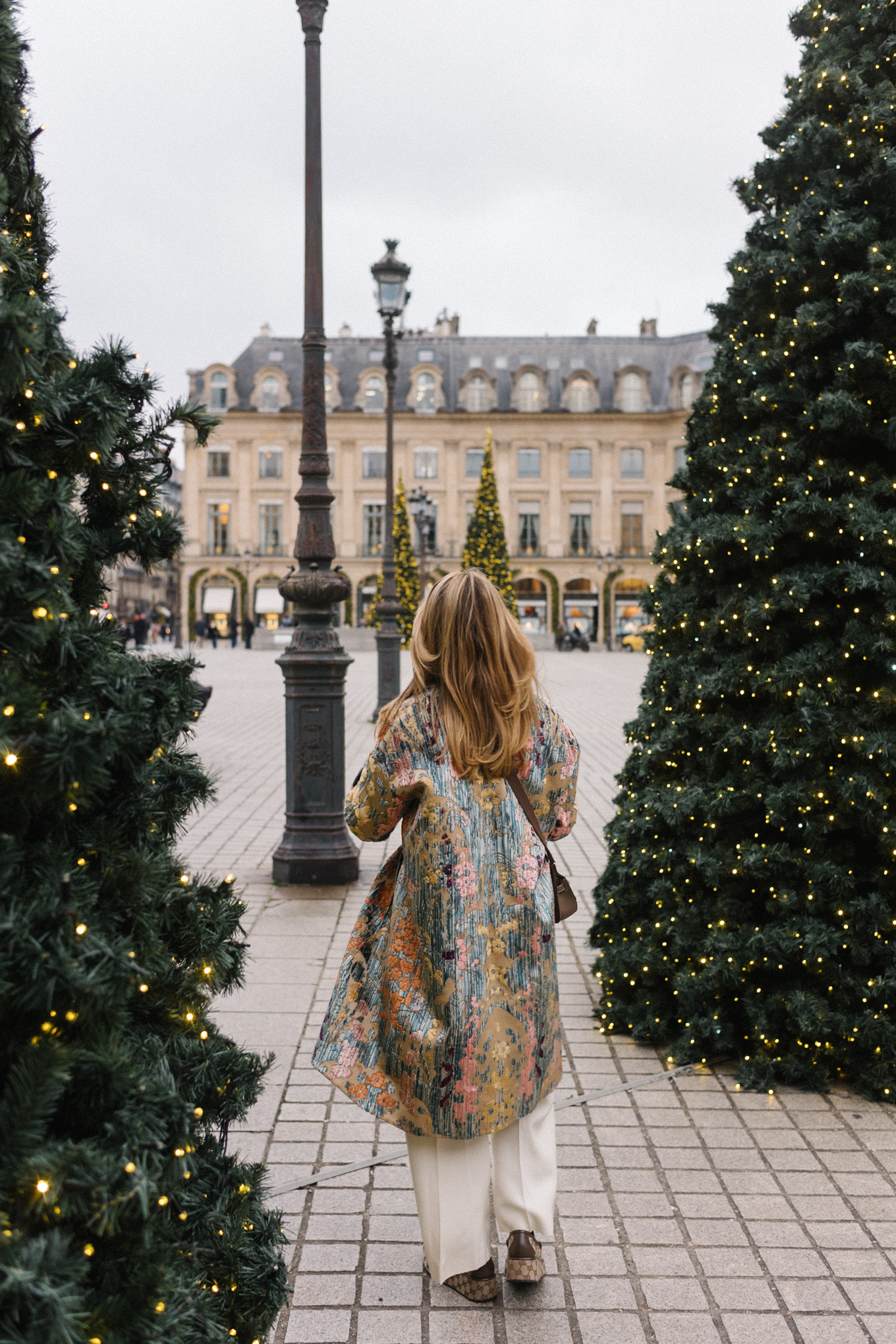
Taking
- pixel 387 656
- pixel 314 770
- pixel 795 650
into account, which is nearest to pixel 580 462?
pixel 387 656

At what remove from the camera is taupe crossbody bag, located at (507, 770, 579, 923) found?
279 cm

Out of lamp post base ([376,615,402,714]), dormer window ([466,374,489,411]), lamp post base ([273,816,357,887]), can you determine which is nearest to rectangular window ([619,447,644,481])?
dormer window ([466,374,489,411])

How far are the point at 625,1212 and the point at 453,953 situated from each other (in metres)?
1.22

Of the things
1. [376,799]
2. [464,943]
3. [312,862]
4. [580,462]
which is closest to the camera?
[464,943]

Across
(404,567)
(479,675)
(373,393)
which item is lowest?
(404,567)

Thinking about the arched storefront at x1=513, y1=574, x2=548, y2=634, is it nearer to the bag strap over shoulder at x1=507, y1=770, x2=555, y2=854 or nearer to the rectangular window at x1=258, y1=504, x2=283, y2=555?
the rectangular window at x1=258, y1=504, x2=283, y2=555

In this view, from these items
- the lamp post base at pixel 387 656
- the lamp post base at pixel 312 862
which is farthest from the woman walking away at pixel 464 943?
the lamp post base at pixel 387 656

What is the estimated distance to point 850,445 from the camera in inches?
167

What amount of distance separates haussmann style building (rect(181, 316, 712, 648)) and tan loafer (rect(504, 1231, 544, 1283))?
59894 mm

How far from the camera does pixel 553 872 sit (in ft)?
9.56

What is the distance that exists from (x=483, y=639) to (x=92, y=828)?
1.17m

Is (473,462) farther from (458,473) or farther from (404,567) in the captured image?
(404,567)

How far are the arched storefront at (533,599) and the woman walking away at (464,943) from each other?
6064 centimetres

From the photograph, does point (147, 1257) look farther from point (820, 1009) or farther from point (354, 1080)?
point (820, 1009)
